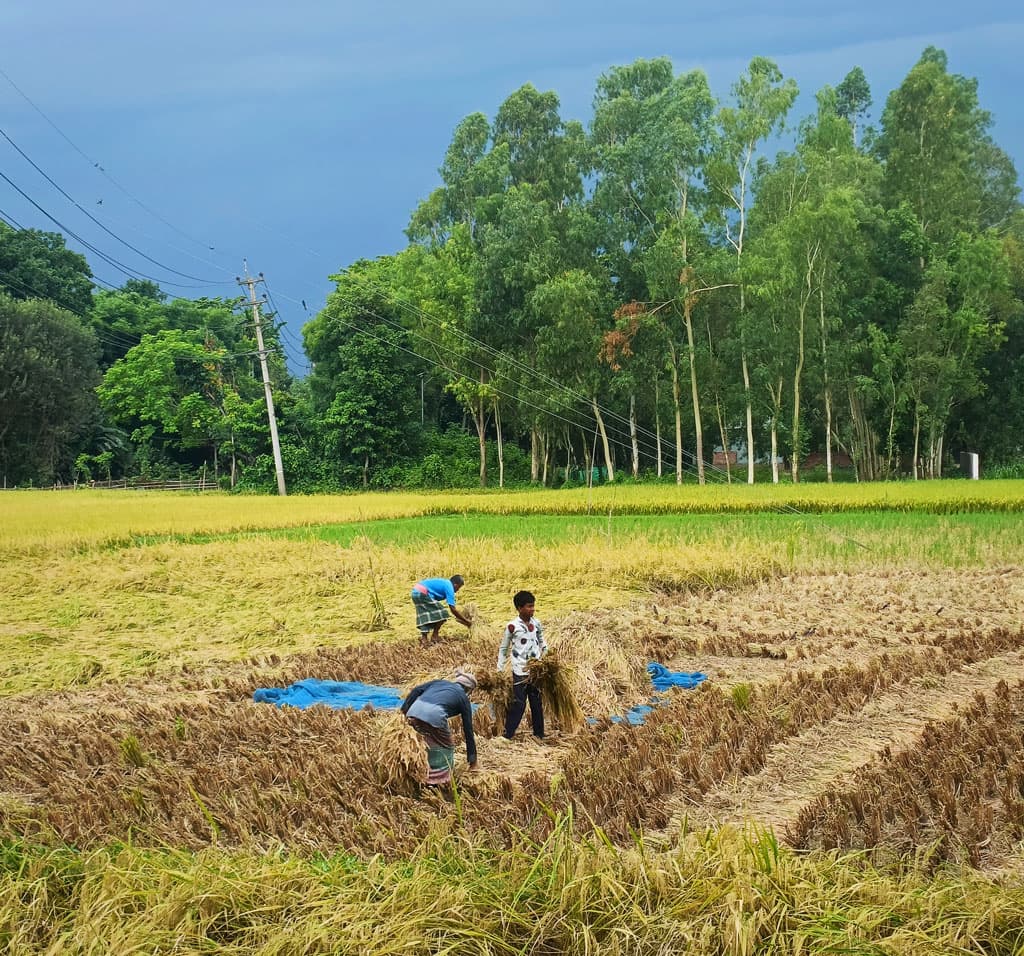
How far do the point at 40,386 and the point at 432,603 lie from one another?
40.5m

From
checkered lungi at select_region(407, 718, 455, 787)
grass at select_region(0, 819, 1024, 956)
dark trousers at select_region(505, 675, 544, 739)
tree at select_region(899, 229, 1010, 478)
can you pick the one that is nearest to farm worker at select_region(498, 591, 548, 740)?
dark trousers at select_region(505, 675, 544, 739)

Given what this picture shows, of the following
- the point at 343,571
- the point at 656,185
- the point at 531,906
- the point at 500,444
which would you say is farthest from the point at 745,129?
the point at 531,906

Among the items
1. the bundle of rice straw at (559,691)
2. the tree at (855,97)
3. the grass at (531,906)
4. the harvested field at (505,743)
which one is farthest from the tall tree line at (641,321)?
the grass at (531,906)

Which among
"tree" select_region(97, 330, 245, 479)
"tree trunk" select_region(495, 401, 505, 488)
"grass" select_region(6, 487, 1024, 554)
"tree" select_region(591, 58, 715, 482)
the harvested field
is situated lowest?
the harvested field

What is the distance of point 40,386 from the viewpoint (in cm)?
4428

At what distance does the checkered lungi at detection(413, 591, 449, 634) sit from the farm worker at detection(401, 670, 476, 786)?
4.69 m

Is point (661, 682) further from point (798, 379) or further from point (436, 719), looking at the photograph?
point (798, 379)

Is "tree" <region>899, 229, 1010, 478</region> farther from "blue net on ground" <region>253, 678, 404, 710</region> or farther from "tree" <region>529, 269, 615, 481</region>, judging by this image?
"blue net on ground" <region>253, 678, 404, 710</region>

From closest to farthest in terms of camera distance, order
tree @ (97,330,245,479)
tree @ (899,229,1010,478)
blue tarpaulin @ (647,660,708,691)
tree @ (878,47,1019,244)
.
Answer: blue tarpaulin @ (647,660,708,691) → tree @ (899,229,1010,478) → tree @ (878,47,1019,244) → tree @ (97,330,245,479)

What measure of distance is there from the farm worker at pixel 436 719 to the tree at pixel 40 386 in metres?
43.6

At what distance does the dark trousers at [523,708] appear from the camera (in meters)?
6.83

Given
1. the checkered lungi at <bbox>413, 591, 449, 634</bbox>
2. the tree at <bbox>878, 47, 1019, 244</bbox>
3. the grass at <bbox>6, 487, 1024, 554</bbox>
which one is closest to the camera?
the checkered lungi at <bbox>413, 591, 449, 634</bbox>

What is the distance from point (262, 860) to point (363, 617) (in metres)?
8.16

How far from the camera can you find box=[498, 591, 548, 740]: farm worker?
6824mm
